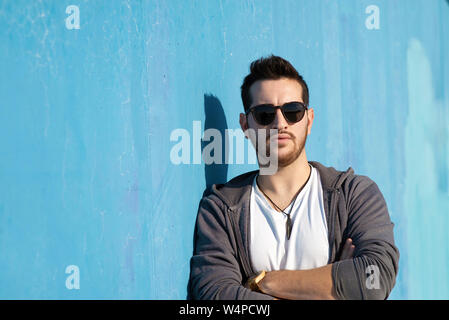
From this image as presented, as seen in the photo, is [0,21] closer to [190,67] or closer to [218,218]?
[190,67]

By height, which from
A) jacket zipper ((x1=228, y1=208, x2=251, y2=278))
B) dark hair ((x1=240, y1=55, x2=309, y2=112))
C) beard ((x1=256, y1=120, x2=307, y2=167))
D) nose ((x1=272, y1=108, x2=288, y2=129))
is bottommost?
jacket zipper ((x1=228, y1=208, x2=251, y2=278))

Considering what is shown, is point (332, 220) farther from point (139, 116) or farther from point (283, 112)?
point (139, 116)

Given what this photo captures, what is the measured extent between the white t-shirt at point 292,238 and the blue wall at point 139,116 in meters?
0.34

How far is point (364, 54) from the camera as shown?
3781mm

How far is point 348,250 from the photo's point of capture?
8.41 feet

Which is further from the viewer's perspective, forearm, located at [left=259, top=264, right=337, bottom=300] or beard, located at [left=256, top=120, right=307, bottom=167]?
beard, located at [left=256, top=120, right=307, bottom=167]

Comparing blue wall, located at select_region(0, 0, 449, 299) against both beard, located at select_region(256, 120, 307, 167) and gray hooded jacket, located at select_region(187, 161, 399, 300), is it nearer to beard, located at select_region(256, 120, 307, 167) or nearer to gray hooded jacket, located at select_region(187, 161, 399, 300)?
gray hooded jacket, located at select_region(187, 161, 399, 300)

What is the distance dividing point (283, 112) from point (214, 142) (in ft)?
1.46

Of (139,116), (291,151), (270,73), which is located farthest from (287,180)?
(139,116)

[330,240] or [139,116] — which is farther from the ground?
[139,116]

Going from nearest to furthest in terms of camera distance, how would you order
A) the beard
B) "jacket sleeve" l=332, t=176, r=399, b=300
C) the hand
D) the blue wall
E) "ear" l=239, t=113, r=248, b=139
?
1. the blue wall
2. "jacket sleeve" l=332, t=176, r=399, b=300
3. the hand
4. the beard
5. "ear" l=239, t=113, r=248, b=139

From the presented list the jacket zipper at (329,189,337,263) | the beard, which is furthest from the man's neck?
the jacket zipper at (329,189,337,263)

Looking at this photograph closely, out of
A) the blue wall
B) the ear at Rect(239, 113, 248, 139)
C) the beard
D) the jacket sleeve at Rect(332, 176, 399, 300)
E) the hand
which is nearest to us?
the blue wall

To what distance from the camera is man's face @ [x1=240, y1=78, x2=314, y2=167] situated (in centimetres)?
265
